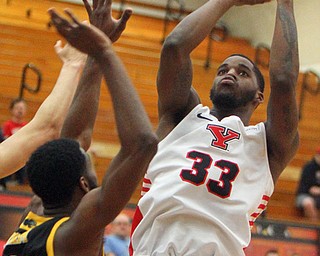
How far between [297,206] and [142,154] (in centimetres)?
985

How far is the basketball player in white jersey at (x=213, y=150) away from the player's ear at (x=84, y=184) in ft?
3.15

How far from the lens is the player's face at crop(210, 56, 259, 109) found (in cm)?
459

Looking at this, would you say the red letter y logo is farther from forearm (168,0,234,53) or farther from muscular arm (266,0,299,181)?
forearm (168,0,234,53)

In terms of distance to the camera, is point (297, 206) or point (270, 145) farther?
point (297, 206)

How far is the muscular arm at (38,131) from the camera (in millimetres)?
3797

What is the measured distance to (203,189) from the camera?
14.0ft

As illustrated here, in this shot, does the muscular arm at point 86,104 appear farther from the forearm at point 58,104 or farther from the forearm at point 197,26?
the forearm at point 197,26

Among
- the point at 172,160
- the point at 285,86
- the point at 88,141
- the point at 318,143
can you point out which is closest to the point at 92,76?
the point at 88,141

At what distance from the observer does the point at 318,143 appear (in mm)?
15086

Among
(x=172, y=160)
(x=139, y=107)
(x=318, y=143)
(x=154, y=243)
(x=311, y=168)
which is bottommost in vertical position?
(x=318, y=143)

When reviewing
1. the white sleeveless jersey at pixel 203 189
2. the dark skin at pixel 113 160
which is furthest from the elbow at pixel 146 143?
the white sleeveless jersey at pixel 203 189

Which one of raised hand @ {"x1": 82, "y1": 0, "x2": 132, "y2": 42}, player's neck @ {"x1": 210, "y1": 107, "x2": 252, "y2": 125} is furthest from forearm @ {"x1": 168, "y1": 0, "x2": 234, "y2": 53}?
raised hand @ {"x1": 82, "y1": 0, "x2": 132, "y2": 42}

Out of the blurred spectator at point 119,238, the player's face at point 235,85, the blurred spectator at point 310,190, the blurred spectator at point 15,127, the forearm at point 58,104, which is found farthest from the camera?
the blurred spectator at point 310,190

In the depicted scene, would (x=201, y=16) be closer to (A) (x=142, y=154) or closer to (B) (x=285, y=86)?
(B) (x=285, y=86)
